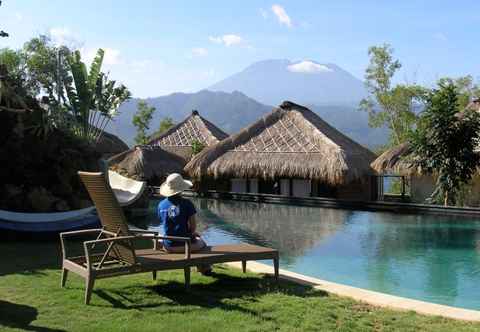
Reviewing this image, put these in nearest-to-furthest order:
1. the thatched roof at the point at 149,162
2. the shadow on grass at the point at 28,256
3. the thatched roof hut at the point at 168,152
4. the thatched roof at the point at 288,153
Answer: the shadow on grass at the point at 28,256, the thatched roof at the point at 288,153, the thatched roof at the point at 149,162, the thatched roof hut at the point at 168,152

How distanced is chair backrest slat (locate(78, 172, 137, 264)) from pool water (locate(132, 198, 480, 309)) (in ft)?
10.6

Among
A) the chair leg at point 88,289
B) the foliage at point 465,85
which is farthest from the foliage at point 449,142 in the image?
the foliage at point 465,85

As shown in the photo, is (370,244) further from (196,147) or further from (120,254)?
(196,147)

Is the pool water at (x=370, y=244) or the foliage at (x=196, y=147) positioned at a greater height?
the foliage at (x=196, y=147)

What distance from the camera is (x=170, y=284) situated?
5008 mm

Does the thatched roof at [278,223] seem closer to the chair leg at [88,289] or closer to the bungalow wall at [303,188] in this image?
the bungalow wall at [303,188]

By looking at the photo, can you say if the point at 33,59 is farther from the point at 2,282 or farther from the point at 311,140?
the point at 2,282

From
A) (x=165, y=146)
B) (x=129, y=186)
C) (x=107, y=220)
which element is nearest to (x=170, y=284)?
(x=107, y=220)

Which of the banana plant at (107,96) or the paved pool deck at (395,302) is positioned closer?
the paved pool deck at (395,302)

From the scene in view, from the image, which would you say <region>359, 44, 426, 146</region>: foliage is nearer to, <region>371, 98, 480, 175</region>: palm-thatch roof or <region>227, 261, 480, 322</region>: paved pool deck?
<region>371, 98, 480, 175</region>: palm-thatch roof

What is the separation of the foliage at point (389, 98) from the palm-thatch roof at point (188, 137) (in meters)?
8.64

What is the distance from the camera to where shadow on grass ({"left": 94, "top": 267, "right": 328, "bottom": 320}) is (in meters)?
4.26

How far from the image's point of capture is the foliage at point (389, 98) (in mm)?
28922

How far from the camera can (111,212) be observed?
180 inches
